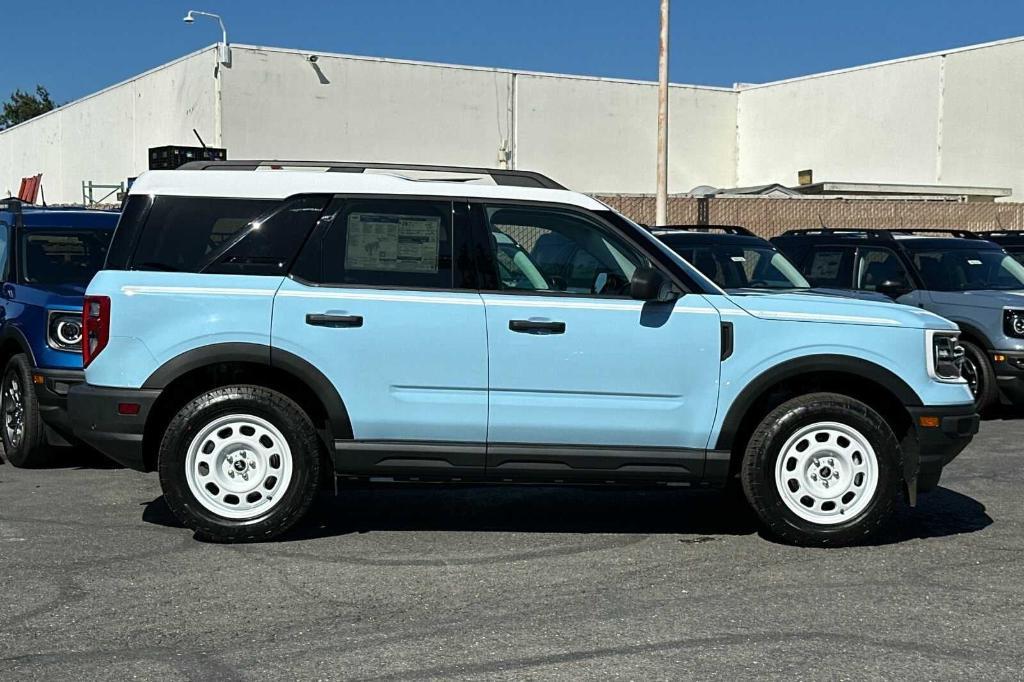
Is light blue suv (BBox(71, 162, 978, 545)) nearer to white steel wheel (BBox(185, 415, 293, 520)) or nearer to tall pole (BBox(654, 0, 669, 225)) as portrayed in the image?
white steel wheel (BBox(185, 415, 293, 520))

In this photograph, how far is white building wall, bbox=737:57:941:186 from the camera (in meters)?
42.8

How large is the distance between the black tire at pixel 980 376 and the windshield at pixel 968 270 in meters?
0.87

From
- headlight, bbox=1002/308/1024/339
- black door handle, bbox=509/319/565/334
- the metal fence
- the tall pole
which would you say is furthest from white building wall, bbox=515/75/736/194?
black door handle, bbox=509/319/565/334

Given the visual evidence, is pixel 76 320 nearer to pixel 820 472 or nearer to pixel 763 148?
pixel 820 472

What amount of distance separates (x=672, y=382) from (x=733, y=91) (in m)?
44.4

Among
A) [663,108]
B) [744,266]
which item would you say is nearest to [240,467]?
[744,266]

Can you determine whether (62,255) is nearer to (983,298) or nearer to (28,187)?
(983,298)

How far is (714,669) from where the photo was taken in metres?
4.60

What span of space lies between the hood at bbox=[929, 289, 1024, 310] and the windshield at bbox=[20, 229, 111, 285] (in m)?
7.77

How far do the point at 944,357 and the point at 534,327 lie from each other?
89.8 inches

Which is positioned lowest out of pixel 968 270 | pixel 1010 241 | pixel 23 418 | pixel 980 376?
pixel 23 418

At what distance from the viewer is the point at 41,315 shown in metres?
8.66

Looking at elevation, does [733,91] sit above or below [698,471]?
above

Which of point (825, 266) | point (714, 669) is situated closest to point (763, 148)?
point (825, 266)
